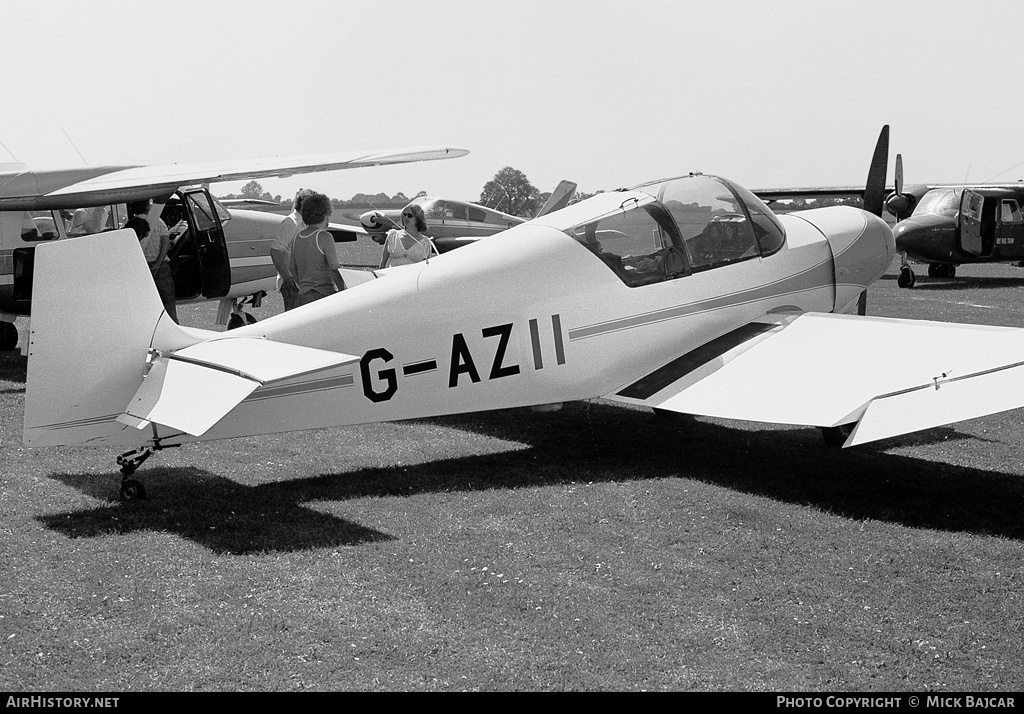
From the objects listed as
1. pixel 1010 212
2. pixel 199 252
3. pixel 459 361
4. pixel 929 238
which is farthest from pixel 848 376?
pixel 1010 212

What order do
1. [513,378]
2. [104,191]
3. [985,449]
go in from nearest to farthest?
[513,378], [985,449], [104,191]

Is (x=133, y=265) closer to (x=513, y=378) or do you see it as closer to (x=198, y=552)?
(x=198, y=552)

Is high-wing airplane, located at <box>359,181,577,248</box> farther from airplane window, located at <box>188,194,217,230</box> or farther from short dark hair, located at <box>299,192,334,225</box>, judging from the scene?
short dark hair, located at <box>299,192,334,225</box>

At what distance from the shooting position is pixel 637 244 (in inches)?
283

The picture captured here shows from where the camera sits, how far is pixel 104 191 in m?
10.2

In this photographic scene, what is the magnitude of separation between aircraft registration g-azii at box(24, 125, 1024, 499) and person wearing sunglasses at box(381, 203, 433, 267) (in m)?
2.85

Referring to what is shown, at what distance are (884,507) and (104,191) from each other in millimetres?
7964

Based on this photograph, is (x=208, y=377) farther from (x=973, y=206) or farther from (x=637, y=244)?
(x=973, y=206)

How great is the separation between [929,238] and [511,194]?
5024cm

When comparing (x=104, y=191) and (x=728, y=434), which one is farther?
(x=104, y=191)

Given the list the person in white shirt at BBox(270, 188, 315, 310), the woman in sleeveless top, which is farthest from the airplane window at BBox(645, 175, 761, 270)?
the person in white shirt at BBox(270, 188, 315, 310)

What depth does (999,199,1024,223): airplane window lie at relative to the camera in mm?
22703

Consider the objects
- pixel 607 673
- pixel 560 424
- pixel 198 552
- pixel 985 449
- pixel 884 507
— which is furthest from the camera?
pixel 560 424

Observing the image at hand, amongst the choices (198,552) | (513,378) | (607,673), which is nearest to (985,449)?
(513,378)
